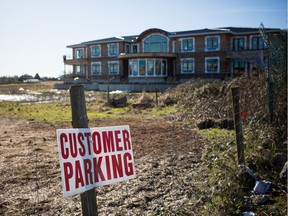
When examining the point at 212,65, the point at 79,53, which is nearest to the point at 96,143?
the point at 212,65

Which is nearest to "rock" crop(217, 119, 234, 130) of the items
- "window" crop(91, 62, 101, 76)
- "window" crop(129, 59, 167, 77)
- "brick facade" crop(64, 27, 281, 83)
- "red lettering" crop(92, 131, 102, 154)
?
"red lettering" crop(92, 131, 102, 154)

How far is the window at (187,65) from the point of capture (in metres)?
43.4

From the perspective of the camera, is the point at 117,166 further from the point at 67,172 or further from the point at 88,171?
the point at 67,172

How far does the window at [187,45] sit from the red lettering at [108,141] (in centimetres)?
4111

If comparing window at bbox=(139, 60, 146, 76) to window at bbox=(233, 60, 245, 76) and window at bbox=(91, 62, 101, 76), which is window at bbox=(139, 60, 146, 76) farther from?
window at bbox=(233, 60, 245, 76)

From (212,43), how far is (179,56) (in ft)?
15.4

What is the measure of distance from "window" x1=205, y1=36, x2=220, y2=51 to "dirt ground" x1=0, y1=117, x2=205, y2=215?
108 feet

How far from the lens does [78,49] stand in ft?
182

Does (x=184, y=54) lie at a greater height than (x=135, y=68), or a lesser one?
greater

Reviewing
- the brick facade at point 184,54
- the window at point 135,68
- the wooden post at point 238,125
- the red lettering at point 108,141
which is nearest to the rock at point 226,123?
the wooden post at point 238,125

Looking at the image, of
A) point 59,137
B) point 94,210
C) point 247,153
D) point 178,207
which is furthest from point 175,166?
point 59,137

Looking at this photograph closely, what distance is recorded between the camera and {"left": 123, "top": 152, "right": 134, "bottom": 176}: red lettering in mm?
3553

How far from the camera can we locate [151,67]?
43.9 metres

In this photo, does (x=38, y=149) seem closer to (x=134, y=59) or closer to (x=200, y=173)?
(x=200, y=173)
